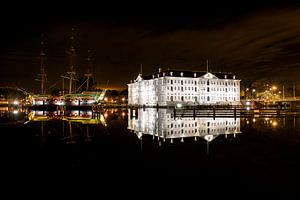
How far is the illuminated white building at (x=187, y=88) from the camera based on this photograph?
12006cm

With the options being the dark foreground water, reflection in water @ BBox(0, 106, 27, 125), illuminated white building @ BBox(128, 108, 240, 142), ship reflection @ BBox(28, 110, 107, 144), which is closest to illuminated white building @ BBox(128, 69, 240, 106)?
reflection in water @ BBox(0, 106, 27, 125)

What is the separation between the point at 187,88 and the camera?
123688 millimetres

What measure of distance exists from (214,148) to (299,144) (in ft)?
18.6

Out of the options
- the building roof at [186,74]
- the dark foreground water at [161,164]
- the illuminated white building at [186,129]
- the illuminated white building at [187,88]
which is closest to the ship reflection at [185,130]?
the illuminated white building at [186,129]

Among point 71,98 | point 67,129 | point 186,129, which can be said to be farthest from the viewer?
point 71,98

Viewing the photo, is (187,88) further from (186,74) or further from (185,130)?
(185,130)

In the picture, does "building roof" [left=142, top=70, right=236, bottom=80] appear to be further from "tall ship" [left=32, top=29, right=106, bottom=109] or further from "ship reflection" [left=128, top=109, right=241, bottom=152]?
"ship reflection" [left=128, top=109, right=241, bottom=152]

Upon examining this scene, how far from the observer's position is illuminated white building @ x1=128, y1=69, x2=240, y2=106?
12006 cm

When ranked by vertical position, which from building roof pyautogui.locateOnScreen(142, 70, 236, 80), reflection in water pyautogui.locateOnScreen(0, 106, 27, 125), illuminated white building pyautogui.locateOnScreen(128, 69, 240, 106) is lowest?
reflection in water pyautogui.locateOnScreen(0, 106, 27, 125)

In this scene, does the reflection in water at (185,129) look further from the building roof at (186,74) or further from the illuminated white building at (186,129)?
the building roof at (186,74)

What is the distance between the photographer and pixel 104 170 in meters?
9.84

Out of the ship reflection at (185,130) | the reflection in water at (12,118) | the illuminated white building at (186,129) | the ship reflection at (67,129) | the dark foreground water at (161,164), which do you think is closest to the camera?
the dark foreground water at (161,164)

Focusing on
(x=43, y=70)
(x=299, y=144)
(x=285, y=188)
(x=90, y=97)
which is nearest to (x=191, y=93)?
(x=90, y=97)

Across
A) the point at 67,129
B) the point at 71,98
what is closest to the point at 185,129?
the point at 67,129
